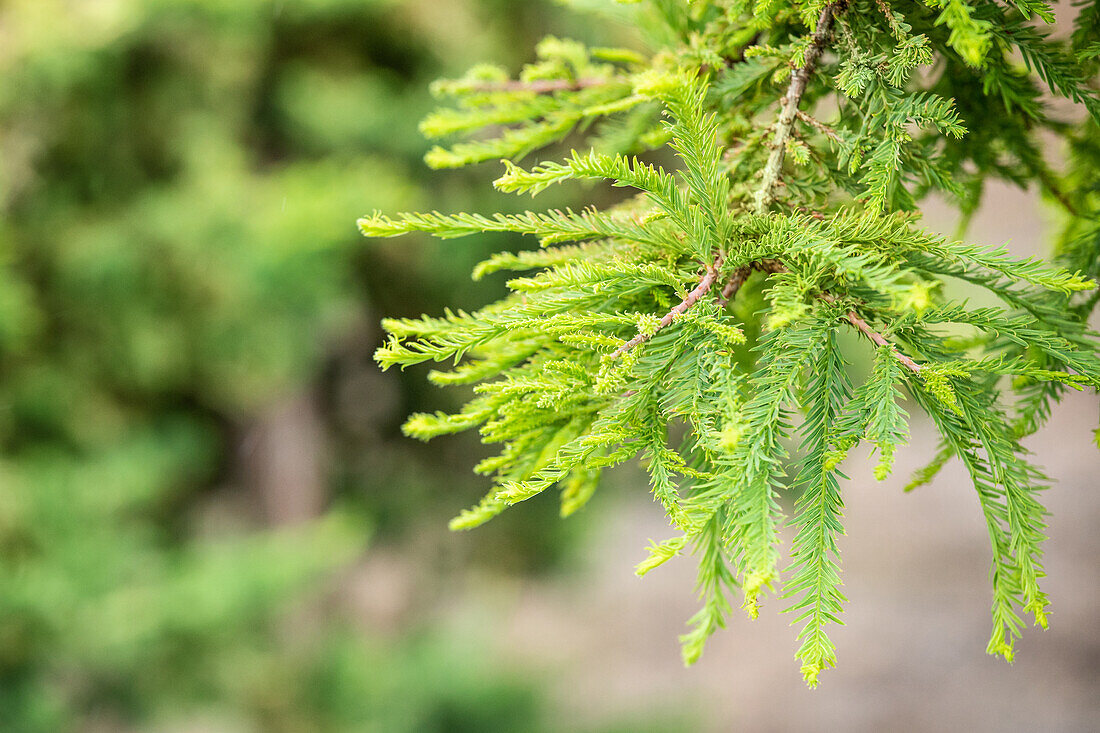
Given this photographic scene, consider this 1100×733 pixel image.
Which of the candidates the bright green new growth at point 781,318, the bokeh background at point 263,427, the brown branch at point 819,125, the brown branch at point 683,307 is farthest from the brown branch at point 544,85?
the bokeh background at point 263,427

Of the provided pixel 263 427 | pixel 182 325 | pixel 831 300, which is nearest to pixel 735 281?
pixel 831 300

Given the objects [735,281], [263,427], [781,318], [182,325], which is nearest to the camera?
[781,318]

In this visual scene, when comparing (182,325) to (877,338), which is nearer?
(877,338)

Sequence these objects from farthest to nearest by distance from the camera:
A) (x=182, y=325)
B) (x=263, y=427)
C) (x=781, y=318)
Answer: (x=263, y=427)
(x=182, y=325)
(x=781, y=318)

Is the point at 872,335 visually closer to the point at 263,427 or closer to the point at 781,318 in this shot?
the point at 781,318

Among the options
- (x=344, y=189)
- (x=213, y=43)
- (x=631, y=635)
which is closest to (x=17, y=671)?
(x=344, y=189)

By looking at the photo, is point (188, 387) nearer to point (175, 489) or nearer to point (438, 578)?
point (175, 489)

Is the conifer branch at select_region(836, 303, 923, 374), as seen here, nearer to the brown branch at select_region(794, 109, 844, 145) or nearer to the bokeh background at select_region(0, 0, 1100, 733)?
the brown branch at select_region(794, 109, 844, 145)
